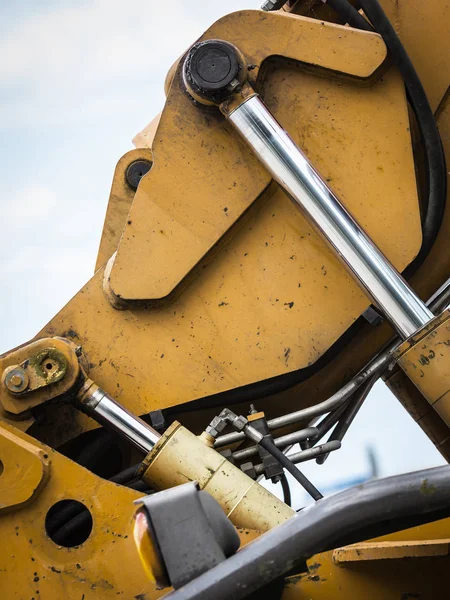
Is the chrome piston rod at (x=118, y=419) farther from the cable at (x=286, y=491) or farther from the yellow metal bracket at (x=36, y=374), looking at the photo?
the cable at (x=286, y=491)

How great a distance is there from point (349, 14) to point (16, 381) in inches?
49.5

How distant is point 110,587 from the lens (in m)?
1.49

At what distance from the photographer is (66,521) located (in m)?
1.58

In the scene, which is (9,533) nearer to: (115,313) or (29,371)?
(29,371)

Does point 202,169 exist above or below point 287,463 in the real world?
above

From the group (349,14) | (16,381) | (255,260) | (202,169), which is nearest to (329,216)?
(255,260)

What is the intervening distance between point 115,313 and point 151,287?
13 centimetres

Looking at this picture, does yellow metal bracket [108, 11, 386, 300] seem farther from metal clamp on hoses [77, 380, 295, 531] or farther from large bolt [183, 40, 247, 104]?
metal clamp on hoses [77, 380, 295, 531]

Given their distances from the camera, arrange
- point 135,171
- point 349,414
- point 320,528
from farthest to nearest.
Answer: point 135,171, point 349,414, point 320,528

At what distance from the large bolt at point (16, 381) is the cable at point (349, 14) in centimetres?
123

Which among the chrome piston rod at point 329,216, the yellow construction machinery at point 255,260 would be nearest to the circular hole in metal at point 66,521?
the yellow construction machinery at point 255,260

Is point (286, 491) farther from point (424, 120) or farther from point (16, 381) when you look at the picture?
point (424, 120)

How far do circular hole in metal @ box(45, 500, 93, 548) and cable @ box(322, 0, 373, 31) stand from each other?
138cm

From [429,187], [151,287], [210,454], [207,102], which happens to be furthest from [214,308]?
[429,187]
